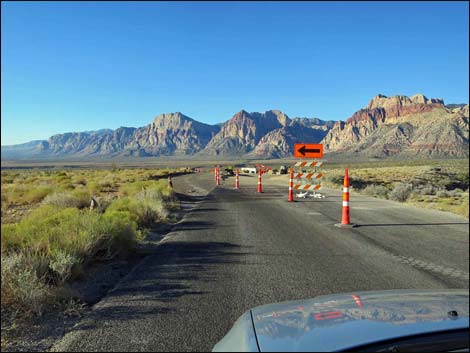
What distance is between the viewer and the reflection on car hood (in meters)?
2.05

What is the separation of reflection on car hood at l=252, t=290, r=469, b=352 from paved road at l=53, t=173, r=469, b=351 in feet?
5.50

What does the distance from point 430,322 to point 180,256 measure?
5.95 meters

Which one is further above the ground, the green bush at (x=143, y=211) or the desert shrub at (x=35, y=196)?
the green bush at (x=143, y=211)

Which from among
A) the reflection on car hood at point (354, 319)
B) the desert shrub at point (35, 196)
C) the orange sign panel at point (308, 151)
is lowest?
the desert shrub at point (35, 196)

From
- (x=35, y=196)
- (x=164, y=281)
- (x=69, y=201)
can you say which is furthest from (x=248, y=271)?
(x=35, y=196)

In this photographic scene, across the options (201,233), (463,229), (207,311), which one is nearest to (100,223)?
(201,233)

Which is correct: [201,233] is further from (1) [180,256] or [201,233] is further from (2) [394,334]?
(2) [394,334]

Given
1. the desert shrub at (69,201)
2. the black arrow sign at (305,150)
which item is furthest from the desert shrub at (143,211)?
the black arrow sign at (305,150)

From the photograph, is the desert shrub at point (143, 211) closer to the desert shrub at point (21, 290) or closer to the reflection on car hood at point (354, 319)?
the desert shrub at point (21, 290)

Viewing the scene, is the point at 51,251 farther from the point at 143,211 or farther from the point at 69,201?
the point at 69,201

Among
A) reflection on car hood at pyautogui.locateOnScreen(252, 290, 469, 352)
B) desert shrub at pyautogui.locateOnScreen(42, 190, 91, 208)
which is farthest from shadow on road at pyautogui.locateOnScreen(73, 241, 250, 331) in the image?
desert shrub at pyautogui.locateOnScreen(42, 190, 91, 208)

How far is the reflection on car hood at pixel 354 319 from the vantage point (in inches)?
80.8

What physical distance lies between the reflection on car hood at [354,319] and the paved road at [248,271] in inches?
66.0

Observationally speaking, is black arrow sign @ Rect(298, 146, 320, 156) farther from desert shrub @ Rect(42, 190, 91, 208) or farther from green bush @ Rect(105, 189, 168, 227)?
desert shrub @ Rect(42, 190, 91, 208)
